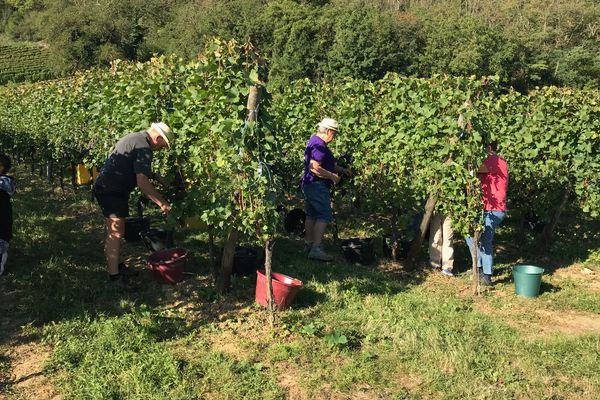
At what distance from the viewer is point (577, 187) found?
22.0ft

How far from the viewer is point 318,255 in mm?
6125

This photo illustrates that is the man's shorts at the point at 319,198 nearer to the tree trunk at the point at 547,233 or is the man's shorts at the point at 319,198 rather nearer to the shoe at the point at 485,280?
the shoe at the point at 485,280

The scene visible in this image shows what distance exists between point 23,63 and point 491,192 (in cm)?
7585

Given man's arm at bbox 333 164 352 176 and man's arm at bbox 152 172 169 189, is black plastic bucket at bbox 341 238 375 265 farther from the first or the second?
man's arm at bbox 152 172 169 189

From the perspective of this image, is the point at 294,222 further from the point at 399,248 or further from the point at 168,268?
the point at 168,268

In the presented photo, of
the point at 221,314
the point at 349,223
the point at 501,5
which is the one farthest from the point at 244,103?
the point at 501,5

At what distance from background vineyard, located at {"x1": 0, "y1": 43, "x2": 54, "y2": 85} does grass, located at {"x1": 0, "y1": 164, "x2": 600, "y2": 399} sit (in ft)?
195

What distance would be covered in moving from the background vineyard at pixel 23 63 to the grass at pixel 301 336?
5943cm

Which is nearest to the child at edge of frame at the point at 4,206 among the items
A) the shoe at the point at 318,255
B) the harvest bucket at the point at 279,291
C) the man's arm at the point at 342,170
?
the harvest bucket at the point at 279,291

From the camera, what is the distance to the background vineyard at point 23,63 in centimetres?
5728

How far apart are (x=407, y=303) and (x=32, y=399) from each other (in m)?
3.17

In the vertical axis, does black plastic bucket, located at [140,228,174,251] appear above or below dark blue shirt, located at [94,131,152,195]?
below

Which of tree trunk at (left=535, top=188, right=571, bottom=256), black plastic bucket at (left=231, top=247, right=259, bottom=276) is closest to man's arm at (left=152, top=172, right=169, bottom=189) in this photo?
black plastic bucket at (left=231, top=247, right=259, bottom=276)

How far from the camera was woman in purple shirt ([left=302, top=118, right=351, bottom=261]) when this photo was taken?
19.0 feet
